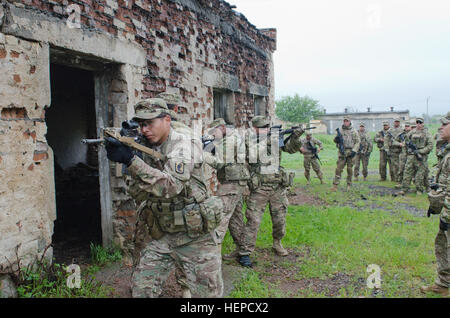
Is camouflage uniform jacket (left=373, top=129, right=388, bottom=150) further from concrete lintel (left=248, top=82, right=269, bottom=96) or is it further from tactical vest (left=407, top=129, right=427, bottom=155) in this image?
concrete lintel (left=248, top=82, right=269, bottom=96)

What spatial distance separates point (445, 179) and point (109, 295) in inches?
140

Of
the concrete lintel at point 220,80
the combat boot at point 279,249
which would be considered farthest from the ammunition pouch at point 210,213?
the concrete lintel at point 220,80

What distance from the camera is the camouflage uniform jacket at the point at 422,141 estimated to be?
30.3ft

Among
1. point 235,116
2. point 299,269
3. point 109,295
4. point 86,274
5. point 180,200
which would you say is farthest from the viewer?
point 235,116

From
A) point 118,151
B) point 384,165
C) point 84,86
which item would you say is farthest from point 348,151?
point 118,151

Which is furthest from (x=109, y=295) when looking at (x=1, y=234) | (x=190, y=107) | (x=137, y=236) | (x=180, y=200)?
(x=190, y=107)

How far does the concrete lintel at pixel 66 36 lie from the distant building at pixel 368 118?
40826 millimetres

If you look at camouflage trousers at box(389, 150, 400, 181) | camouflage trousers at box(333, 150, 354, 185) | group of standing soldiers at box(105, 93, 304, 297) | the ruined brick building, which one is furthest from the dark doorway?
camouflage trousers at box(389, 150, 400, 181)

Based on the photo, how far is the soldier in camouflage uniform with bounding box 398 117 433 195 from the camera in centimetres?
934

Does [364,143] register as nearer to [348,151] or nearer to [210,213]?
[348,151]

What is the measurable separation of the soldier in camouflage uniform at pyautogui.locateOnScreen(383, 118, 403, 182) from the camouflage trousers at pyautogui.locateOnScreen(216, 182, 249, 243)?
793cm

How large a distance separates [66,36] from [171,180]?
218 centimetres

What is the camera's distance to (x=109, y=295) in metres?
3.61
